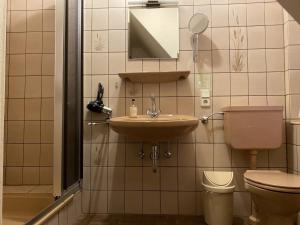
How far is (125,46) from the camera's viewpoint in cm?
209

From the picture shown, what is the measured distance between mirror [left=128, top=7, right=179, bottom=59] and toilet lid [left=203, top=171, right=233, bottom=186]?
3.22 ft

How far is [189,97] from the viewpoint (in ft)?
6.72

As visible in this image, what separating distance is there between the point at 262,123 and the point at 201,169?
60 cm

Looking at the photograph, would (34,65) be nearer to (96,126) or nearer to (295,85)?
(96,126)

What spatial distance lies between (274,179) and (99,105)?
1359 mm

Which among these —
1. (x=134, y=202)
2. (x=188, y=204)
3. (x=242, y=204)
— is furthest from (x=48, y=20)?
Result: (x=242, y=204)

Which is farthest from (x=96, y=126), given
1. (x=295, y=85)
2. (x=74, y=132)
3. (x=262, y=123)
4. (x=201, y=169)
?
(x=295, y=85)

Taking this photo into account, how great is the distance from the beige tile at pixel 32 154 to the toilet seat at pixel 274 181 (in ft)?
5.33

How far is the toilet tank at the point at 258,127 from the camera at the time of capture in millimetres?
1831

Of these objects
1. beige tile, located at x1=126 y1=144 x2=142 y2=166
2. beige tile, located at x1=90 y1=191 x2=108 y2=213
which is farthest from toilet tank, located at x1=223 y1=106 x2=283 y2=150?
beige tile, located at x1=90 y1=191 x2=108 y2=213

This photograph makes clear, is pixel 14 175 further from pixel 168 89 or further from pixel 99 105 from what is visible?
pixel 168 89

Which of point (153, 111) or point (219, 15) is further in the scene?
point (219, 15)

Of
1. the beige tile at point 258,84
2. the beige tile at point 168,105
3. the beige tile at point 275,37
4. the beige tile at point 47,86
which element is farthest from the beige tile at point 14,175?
the beige tile at point 275,37

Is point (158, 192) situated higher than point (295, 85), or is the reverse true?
point (295, 85)
